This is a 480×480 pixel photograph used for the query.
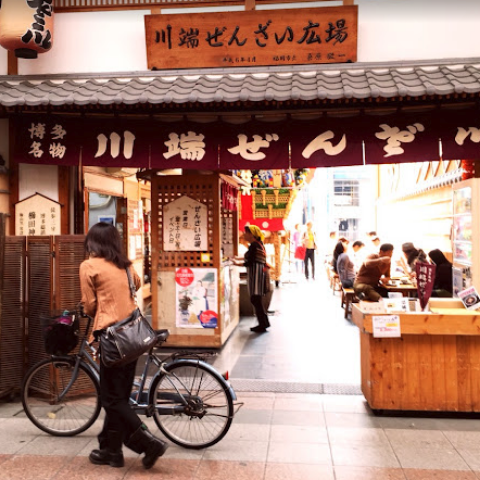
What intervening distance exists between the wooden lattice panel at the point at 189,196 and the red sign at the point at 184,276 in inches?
4.3

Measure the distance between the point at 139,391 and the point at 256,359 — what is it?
12.8 feet

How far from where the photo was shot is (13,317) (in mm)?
7152

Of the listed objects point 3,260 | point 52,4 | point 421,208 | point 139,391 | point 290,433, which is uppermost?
point 52,4

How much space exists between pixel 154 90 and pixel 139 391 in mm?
4261

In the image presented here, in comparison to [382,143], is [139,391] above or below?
below

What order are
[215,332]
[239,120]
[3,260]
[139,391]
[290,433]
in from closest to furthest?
[139,391] → [290,433] → [3,260] → [239,120] → [215,332]

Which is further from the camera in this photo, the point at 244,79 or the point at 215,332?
the point at 215,332

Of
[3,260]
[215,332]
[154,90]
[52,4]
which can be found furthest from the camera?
[215,332]

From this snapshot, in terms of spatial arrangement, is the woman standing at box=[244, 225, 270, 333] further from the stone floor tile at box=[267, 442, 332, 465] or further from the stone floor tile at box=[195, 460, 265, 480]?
the stone floor tile at box=[195, 460, 265, 480]

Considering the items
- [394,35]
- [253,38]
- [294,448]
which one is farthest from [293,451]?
[394,35]

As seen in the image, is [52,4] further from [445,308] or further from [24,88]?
[445,308]

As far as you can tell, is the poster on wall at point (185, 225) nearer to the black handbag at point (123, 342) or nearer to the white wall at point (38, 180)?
the white wall at point (38, 180)

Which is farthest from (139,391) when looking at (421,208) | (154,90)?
(421,208)

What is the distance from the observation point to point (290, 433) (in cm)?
596
